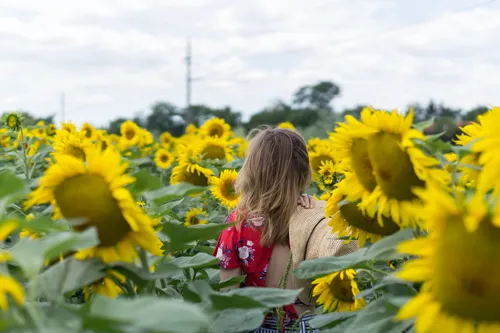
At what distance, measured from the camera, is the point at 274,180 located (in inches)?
134

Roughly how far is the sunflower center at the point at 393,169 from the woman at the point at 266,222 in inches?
72.3

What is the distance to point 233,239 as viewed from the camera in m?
3.31

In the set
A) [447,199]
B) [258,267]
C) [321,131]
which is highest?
[447,199]

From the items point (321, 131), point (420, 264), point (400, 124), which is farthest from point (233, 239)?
point (321, 131)

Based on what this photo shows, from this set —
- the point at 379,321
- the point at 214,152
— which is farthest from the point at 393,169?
the point at 214,152

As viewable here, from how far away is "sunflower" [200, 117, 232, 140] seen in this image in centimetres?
693

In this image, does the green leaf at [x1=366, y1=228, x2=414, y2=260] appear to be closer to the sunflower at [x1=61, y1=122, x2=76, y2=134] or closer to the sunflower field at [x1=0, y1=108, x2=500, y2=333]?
the sunflower field at [x1=0, y1=108, x2=500, y2=333]

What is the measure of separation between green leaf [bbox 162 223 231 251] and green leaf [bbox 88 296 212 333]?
0.49m

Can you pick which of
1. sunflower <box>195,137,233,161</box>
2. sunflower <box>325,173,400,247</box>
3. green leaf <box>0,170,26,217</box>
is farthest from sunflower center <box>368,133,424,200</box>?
sunflower <box>195,137,233,161</box>

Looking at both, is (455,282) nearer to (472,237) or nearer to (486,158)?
(472,237)

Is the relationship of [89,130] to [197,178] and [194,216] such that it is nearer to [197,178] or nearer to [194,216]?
[197,178]

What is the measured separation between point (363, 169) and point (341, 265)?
0.20 meters

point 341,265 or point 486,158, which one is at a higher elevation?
point 486,158

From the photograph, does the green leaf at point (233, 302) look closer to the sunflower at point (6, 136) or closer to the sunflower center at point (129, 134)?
the sunflower at point (6, 136)
